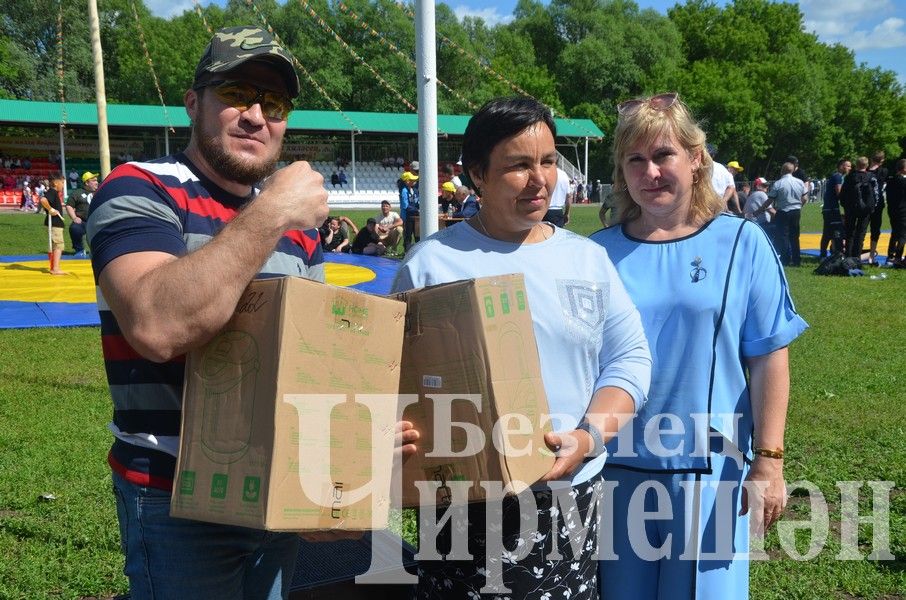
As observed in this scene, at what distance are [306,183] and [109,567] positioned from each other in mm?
2868

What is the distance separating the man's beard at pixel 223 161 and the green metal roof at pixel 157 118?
2988 cm

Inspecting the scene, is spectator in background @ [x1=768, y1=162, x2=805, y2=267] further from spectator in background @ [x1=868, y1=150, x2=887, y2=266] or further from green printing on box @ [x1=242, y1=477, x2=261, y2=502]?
green printing on box @ [x1=242, y1=477, x2=261, y2=502]

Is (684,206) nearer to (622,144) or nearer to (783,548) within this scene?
(622,144)

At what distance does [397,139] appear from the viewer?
44312 millimetres

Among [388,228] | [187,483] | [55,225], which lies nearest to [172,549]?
[187,483]

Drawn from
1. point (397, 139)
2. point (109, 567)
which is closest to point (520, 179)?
A: point (109, 567)

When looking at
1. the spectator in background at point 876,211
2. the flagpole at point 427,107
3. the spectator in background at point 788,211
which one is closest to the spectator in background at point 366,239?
the spectator in background at point 788,211

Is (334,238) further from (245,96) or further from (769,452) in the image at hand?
(245,96)

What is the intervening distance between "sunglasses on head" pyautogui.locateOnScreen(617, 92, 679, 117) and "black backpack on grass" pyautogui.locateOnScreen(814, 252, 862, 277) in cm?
1195

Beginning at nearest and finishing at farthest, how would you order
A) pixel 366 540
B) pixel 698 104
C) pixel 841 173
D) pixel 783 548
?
pixel 366 540, pixel 783 548, pixel 841 173, pixel 698 104

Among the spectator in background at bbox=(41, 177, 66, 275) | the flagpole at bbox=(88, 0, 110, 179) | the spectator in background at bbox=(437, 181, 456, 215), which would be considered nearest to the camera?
the flagpole at bbox=(88, 0, 110, 179)

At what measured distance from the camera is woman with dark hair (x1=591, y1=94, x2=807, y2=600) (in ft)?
7.64

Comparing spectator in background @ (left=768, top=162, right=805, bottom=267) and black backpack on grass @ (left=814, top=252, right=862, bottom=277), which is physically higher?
spectator in background @ (left=768, top=162, right=805, bottom=267)

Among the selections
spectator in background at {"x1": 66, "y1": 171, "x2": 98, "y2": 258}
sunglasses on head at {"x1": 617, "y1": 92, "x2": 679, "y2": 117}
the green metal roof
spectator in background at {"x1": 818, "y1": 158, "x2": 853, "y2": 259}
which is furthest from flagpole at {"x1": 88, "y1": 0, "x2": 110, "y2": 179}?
the green metal roof
